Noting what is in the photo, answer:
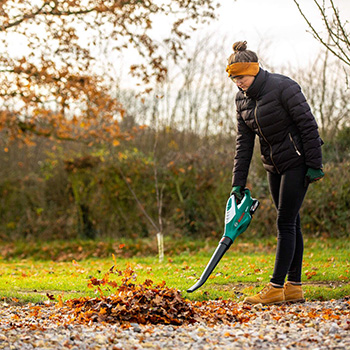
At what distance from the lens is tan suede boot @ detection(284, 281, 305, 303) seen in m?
4.48

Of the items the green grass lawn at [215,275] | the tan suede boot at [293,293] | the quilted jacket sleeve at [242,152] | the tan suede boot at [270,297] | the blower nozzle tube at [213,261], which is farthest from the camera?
the green grass lawn at [215,275]

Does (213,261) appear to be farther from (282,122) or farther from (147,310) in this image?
(282,122)

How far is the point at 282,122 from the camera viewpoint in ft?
13.8

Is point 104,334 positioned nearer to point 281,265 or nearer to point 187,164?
point 281,265

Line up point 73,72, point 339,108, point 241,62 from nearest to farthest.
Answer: point 241,62 → point 73,72 → point 339,108

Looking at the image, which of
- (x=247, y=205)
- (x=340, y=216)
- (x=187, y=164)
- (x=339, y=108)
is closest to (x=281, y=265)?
(x=247, y=205)

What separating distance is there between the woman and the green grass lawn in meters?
0.73

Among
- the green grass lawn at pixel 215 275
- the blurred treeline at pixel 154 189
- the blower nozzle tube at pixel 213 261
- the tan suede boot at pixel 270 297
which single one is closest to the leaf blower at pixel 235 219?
the blower nozzle tube at pixel 213 261

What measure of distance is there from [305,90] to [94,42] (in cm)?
492

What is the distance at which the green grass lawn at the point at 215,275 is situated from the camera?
5.15m

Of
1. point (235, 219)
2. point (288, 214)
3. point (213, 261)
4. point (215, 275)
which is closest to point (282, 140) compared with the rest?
point (288, 214)

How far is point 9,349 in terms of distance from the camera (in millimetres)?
3178

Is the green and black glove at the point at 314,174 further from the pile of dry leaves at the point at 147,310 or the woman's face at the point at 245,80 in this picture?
the pile of dry leaves at the point at 147,310

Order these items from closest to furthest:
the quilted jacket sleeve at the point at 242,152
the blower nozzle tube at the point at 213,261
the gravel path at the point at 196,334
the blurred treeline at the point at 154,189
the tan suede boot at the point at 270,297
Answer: the gravel path at the point at 196,334
the blower nozzle tube at the point at 213,261
the tan suede boot at the point at 270,297
the quilted jacket sleeve at the point at 242,152
the blurred treeline at the point at 154,189
